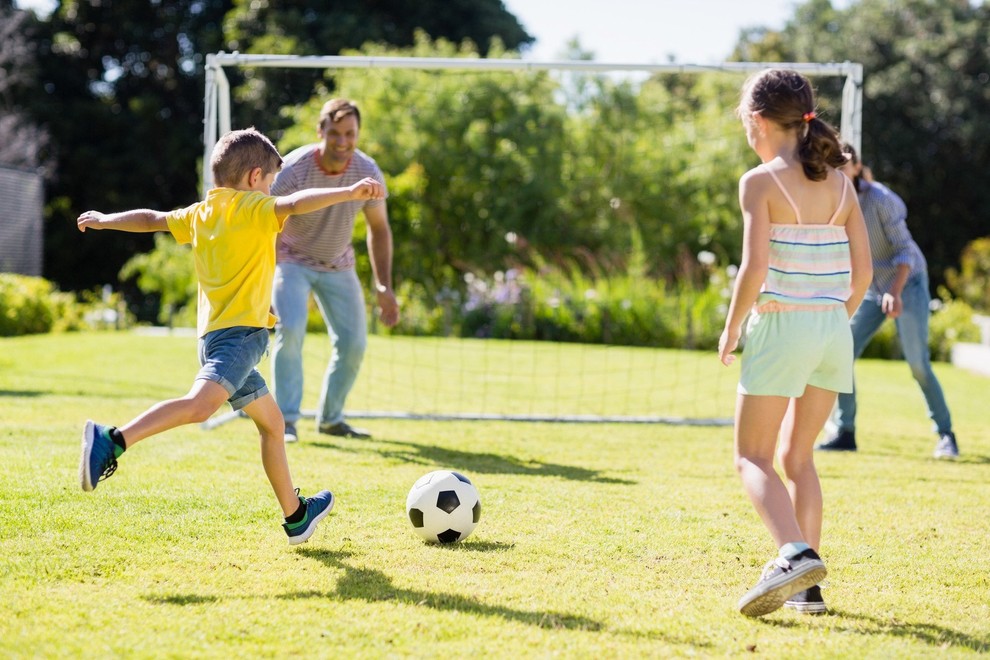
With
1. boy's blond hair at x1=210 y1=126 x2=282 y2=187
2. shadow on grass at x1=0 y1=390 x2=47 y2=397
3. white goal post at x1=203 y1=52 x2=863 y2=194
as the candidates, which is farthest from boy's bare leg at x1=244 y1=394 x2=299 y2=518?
shadow on grass at x1=0 y1=390 x2=47 y2=397

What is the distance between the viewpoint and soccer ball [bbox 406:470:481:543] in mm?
3920

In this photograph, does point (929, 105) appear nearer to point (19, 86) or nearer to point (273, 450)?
point (19, 86)

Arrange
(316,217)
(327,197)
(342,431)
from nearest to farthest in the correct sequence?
(327,197)
(316,217)
(342,431)

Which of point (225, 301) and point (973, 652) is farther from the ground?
point (225, 301)

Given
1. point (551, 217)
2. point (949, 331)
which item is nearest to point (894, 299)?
point (949, 331)

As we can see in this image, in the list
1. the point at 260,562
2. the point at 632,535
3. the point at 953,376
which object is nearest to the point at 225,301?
the point at 260,562

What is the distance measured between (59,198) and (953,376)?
2304 cm

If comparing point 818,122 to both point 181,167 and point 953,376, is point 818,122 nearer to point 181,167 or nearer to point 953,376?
point 953,376

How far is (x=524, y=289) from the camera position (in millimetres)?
15359

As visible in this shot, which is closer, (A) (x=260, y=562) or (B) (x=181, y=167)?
(A) (x=260, y=562)

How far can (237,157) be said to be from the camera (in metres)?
3.70

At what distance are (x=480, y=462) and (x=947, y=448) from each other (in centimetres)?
305

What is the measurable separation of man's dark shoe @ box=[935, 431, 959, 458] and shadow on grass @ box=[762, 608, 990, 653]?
3.83 meters

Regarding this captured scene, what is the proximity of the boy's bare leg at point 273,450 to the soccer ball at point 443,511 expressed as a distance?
1.54 feet
